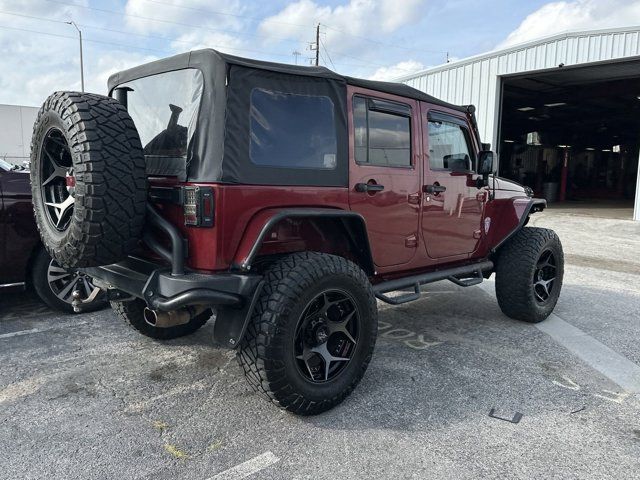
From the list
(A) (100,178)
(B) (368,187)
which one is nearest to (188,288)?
(A) (100,178)

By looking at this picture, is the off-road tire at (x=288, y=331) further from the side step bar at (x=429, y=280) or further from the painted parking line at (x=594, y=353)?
the painted parking line at (x=594, y=353)

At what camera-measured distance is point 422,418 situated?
113 inches

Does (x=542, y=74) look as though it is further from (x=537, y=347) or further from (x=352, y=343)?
(x=352, y=343)

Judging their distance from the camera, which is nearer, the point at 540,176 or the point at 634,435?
the point at 634,435

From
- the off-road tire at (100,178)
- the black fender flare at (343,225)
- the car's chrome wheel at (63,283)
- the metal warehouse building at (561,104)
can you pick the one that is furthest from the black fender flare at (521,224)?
the metal warehouse building at (561,104)

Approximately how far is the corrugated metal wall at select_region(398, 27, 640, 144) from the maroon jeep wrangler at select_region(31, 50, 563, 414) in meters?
11.0

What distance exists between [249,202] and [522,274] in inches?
116

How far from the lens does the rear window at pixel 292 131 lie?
2.77 meters

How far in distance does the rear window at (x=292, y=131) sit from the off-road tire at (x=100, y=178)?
64 centimetres

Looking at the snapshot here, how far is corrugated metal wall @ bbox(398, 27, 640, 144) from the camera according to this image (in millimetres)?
11898

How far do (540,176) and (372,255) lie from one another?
25400mm

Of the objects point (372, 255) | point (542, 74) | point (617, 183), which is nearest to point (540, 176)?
point (617, 183)

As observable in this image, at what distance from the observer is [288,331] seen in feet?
8.63

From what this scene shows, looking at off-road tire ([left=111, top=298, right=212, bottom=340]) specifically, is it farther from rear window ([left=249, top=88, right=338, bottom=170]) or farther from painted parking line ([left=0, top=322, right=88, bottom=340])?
rear window ([left=249, top=88, right=338, bottom=170])
